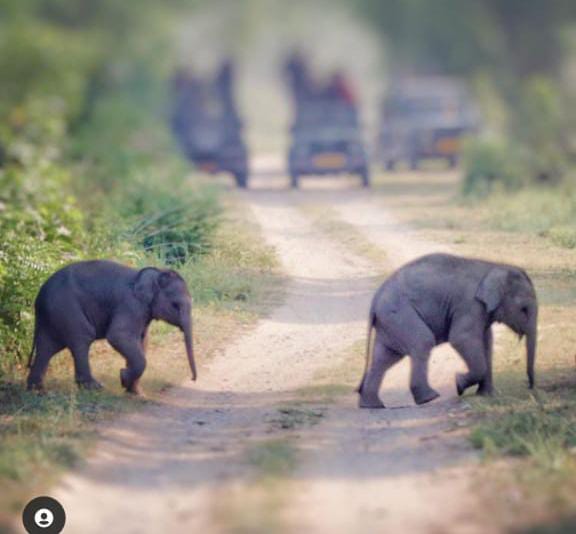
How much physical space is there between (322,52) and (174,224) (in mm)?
47522

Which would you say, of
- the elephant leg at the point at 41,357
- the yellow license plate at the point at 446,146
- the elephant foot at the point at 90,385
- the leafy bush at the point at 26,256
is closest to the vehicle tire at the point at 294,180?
the yellow license plate at the point at 446,146

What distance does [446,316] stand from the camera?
12.1 metres

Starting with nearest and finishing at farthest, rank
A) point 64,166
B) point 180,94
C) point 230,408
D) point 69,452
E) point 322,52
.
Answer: point 69,452 → point 230,408 → point 64,166 → point 180,94 → point 322,52

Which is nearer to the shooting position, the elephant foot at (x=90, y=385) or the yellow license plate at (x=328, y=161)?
the elephant foot at (x=90, y=385)

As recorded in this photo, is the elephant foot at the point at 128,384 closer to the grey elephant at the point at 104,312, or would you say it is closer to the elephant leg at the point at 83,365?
the grey elephant at the point at 104,312

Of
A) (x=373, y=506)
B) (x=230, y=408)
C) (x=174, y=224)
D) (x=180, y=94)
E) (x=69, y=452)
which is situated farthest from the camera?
(x=180, y=94)

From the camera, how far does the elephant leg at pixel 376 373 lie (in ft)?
39.4

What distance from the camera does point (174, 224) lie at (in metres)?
17.4

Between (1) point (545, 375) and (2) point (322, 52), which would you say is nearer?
(1) point (545, 375)

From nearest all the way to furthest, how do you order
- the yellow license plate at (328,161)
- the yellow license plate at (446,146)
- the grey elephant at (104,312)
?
1. the grey elephant at (104,312)
2. the yellow license plate at (328,161)
3. the yellow license plate at (446,146)

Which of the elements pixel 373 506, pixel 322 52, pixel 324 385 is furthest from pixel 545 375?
pixel 322 52

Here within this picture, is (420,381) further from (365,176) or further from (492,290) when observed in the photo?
(365,176)

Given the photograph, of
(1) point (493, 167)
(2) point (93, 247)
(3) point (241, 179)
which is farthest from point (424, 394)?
(3) point (241, 179)

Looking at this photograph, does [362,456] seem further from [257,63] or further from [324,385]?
[257,63]
